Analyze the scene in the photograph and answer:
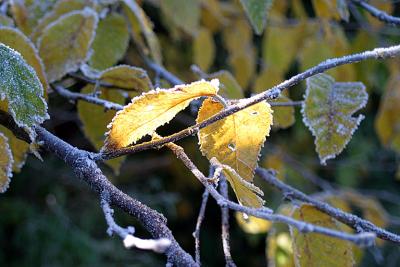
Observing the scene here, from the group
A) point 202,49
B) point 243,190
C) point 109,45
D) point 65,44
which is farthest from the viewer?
point 202,49

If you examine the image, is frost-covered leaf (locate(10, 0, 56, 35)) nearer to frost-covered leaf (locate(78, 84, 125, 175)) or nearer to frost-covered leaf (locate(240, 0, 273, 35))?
frost-covered leaf (locate(78, 84, 125, 175))

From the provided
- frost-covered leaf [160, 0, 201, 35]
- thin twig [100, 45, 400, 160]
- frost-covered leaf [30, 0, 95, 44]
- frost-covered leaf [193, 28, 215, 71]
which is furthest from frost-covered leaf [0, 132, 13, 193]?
frost-covered leaf [193, 28, 215, 71]

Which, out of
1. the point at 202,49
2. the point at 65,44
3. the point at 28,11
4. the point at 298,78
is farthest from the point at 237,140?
the point at 202,49

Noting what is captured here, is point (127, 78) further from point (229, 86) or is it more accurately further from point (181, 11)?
point (181, 11)

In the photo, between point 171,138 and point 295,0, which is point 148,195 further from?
point 171,138

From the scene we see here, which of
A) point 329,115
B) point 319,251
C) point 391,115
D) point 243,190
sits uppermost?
point 243,190

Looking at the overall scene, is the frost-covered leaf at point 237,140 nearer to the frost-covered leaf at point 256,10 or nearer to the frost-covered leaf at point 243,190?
the frost-covered leaf at point 243,190

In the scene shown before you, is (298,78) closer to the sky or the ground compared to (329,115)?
closer to the sky
